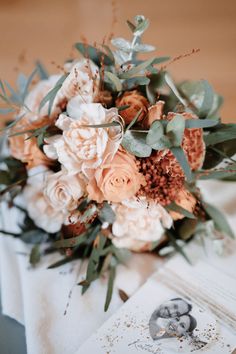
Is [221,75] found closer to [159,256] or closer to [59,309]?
[159,256]

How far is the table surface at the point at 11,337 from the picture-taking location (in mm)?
716

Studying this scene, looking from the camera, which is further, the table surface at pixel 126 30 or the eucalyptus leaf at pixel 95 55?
the table surface at pixel 126 30

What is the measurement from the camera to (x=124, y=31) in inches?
79.0

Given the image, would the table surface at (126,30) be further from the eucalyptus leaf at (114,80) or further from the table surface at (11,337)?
the table surface at (11,337)

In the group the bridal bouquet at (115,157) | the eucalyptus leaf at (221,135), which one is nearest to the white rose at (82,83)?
the bridal bouquet at (115,157)

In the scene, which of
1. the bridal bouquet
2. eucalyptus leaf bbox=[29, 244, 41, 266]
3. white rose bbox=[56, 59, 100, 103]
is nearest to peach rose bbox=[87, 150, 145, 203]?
the bridal bouquet

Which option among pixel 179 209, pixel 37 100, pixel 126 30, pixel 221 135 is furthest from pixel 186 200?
pixel 126 30

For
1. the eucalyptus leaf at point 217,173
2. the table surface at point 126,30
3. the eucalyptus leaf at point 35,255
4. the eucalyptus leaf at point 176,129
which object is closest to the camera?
the eucalyptus leaf at point 176,129

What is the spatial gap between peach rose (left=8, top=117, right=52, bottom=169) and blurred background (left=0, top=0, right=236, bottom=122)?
35.1 inches

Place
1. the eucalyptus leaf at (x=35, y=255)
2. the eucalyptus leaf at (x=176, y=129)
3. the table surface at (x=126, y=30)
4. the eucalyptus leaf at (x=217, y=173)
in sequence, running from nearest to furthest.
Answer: the eucalyptus leaf at (x=176, y=129)
the eucalyptus leaf at (x=217, y=173)
the eucalyptus leaf at (x=35, y=255)
the table surface at (x=126, y=30)

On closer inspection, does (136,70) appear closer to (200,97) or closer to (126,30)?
(200,97)

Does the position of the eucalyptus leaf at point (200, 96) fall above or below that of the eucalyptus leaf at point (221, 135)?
above

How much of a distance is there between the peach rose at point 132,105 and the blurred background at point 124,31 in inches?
37.5

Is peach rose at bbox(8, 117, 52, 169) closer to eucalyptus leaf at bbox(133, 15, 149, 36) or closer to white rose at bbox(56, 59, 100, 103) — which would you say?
white rose at bbox(56, 59, 100, 103)
